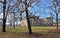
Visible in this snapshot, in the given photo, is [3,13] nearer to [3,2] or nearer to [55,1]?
[3,2]

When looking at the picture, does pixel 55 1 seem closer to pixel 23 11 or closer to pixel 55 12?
pixel 55 12

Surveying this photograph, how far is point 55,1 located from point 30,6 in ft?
27.5

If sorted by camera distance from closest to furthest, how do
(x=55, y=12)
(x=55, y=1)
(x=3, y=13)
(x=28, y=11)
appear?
(x=28, y=11), (x=3, y=13), (x=55, y=1), (x=55, y=12)

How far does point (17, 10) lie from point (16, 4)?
141 centimetres

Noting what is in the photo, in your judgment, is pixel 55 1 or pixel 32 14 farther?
pixel 55 1

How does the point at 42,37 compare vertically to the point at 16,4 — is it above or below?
below

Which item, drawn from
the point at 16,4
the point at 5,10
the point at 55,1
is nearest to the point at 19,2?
the point at 16,4

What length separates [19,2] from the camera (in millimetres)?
23719

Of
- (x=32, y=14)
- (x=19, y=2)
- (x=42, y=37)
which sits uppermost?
(x=19, y=2)

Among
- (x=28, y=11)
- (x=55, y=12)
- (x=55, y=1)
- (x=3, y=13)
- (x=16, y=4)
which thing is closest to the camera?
(x=16, y=4)

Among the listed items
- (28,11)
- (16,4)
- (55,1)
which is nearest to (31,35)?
(28,11)

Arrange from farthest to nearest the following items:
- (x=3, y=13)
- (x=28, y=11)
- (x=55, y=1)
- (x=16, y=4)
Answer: (x=55, y=1)
(x=3, y=13)
(x=28, y=11)
(x=16, y=4)

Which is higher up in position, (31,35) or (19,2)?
(19,2)

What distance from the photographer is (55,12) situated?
3416 centimetres
